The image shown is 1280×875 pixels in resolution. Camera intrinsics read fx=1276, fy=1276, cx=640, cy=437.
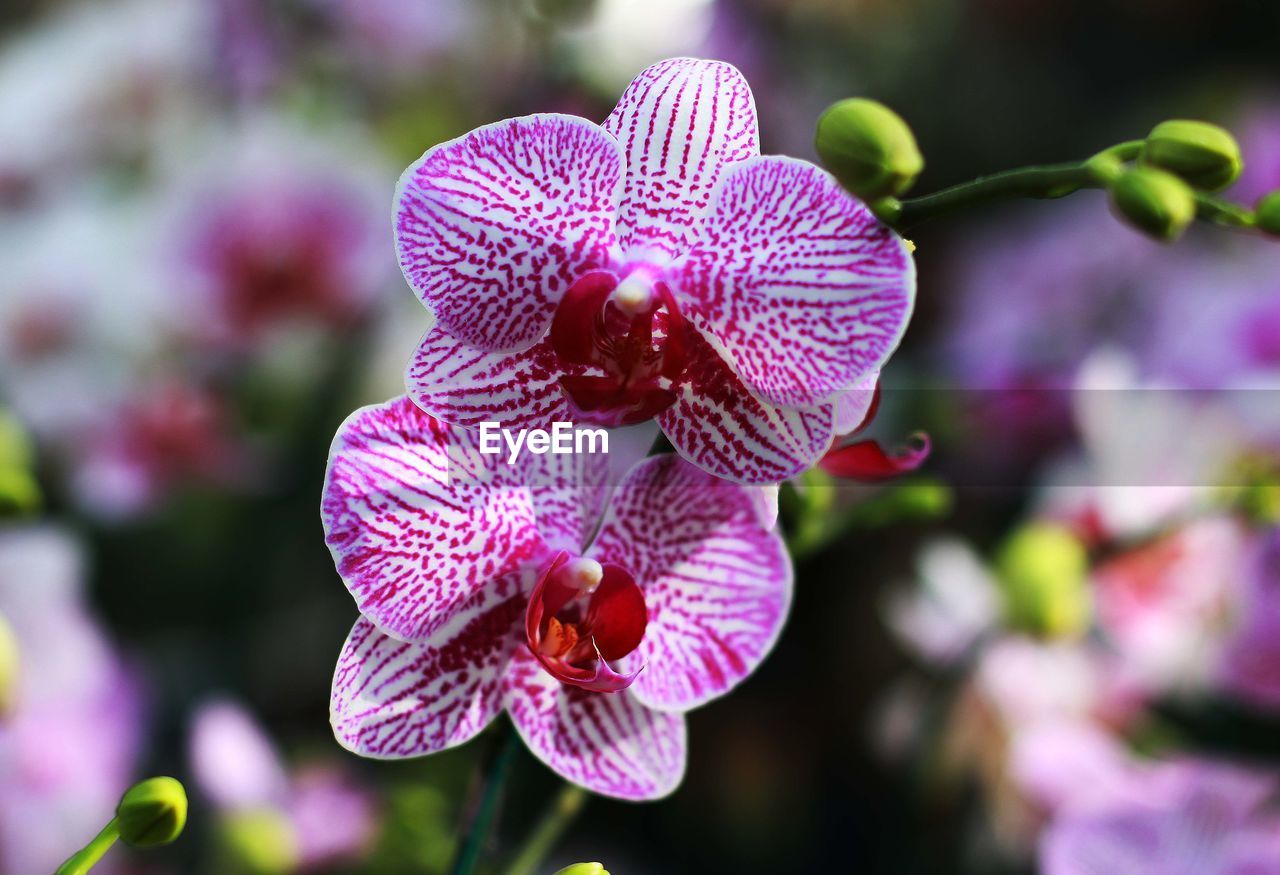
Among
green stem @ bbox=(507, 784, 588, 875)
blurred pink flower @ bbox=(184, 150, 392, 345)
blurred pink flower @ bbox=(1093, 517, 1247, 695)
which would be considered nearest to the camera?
green stem @ bbox=(507, 784, 588, 875)

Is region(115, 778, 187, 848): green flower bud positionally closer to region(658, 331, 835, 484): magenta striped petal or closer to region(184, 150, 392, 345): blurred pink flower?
region(658, 331, 835, 484): magenta striped petal

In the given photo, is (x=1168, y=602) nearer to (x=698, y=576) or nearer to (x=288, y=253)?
(x=698, y=576)

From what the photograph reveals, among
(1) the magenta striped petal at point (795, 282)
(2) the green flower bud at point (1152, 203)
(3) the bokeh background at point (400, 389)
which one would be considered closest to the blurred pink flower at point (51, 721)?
(3) the bokeh background at point (400, 389)

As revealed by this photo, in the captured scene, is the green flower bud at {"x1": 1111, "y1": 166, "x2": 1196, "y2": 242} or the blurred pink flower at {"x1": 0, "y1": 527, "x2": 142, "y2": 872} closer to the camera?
the green flower bud at {"x1": 1111, "y1": 166, "x2": 1196, "y2": 242}

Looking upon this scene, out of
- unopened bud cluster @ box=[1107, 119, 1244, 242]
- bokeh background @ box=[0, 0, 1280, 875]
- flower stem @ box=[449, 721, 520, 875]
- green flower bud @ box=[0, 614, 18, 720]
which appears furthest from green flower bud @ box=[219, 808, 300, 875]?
unopened bud cluster @ box=[1107, 119, 1244, 242]

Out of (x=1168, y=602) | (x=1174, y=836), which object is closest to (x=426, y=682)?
(x=1174, y=836)

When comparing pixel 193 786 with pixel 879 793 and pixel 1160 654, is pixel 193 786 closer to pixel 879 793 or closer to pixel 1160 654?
pixel 879 793

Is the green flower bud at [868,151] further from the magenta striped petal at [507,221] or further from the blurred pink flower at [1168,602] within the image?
the blurred pink flower at [1168,602]

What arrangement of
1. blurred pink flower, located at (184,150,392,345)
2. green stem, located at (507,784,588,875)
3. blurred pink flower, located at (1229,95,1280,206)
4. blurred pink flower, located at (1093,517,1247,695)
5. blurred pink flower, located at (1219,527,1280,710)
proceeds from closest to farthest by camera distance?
green stem, located at (507,784,588,875), blurred pink flower, located at (1219,527,1280,710), blurred pink flower, located at (1093,517,1247,695), blurred pink flower, located at (184,150,392,345), blurred pink flower, located at (1229,95,1280,206)
